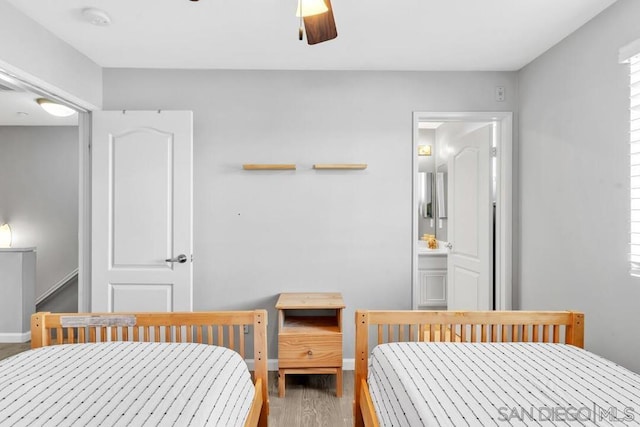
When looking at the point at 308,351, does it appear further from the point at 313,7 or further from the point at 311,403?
the point at 313,7

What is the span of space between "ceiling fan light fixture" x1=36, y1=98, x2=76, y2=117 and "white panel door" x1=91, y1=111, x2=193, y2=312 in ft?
0.80

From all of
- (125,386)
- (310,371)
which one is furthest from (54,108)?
(310,371)

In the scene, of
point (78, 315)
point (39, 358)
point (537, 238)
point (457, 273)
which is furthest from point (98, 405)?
point (457, 273)

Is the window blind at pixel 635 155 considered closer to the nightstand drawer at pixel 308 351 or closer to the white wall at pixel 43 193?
the nightstand drawer at pixel 308 351

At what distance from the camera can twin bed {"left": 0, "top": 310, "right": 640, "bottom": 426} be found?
3.71ft

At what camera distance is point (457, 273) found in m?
3.76

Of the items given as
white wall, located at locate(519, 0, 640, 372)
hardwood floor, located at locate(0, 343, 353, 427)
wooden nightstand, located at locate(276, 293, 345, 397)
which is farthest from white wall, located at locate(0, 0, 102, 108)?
white wall, located at locate(519, 0, 640, 372)

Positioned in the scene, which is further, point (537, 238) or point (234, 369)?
point (537, 238)

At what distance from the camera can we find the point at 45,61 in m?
2.39

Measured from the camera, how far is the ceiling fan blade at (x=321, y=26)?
5.18 feet

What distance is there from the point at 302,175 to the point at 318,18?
64.0 inches

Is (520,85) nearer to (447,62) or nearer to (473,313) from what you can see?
(447,62)

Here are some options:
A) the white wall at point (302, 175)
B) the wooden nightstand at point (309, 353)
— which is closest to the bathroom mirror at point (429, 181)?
the white wall at point (302, 175)

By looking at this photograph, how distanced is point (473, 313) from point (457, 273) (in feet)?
6.23
